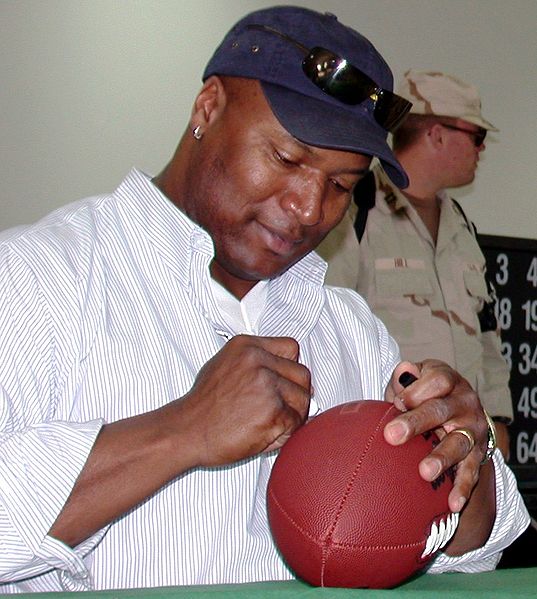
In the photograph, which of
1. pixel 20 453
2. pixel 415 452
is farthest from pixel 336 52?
pixel 20 453

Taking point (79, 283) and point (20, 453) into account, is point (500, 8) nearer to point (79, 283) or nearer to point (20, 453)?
point (79, 283)

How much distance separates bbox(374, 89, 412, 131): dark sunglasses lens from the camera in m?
1.58

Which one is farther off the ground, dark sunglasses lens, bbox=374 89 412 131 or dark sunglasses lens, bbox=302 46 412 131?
dark sunglasses lens, bbox=302 46 412 131

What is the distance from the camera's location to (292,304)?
1.74m

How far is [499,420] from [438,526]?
7.83ft

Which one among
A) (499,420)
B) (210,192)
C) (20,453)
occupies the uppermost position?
(210,192)

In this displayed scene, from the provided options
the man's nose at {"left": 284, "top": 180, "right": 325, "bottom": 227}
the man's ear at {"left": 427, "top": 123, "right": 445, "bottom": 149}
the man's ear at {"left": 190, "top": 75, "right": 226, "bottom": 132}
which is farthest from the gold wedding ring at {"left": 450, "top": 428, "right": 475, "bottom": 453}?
the man's ear at {"left": 427, "top": 123, "right": 445, "bottom": 149}

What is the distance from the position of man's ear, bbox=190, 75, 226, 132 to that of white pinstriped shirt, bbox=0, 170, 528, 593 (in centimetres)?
13

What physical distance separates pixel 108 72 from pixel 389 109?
7.09 ft

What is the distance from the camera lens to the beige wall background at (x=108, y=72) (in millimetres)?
3396

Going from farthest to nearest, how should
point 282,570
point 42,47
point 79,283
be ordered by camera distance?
point 42,47 → point 282,570 → point 79,283

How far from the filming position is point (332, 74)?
1.50 m

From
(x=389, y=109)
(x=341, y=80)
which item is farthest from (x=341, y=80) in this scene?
(x=389, y=109)

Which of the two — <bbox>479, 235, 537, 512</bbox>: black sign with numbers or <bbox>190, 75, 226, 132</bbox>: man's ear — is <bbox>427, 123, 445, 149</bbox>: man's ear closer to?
<bbox>479, 235, 537, 512</bbox>: black sign with numbers
